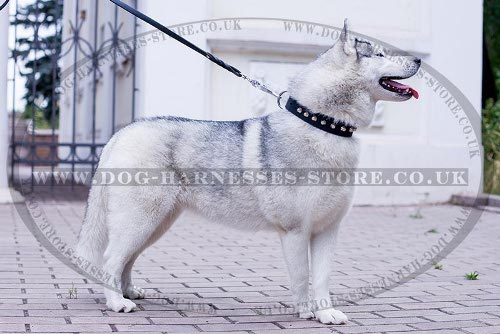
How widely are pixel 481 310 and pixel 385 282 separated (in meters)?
1.01

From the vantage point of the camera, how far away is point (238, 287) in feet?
16.4

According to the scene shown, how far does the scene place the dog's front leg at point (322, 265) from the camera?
4.07 meters

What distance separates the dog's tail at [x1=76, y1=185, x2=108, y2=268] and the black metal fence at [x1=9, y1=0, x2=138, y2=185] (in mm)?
4970

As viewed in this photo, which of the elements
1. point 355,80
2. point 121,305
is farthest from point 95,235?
point 355,80

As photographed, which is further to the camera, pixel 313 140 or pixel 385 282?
pixel 385 282

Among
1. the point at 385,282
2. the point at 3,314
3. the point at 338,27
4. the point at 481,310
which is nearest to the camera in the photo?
the point at 3,314

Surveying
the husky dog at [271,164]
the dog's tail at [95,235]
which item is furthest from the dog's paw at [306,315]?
the dog's tail at [95,235]

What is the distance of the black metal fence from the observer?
9992 millimetres

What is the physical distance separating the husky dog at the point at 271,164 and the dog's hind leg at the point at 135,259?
6 centimetres

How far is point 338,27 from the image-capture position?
10445 millimetres

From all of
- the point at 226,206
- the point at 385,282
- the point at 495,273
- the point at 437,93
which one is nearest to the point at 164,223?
the point at 226,206

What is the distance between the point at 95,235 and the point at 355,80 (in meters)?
1.71

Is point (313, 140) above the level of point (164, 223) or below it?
above

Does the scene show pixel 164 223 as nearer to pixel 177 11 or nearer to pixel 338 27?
pixel 177 11
